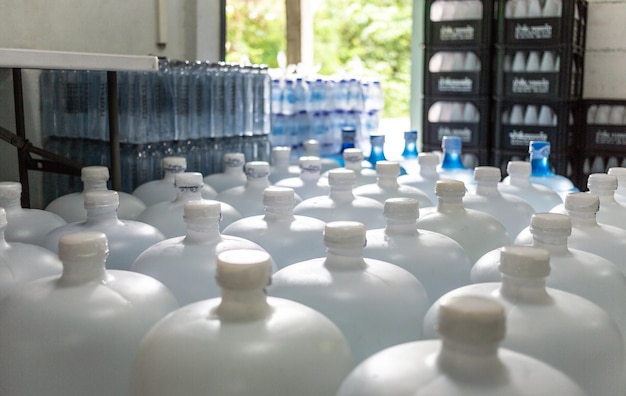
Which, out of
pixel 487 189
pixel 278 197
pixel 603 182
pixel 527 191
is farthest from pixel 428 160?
pixel 278 197

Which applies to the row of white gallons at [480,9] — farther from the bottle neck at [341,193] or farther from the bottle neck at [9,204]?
the bottle neck at [9,204]

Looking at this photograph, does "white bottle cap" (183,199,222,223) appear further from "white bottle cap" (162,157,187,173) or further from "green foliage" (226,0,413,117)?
"green foliage" (226,0,413,117)

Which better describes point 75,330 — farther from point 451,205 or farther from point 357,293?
point 451,205

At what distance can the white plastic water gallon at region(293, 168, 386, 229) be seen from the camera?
1.83 meters

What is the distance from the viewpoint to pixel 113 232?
152cm

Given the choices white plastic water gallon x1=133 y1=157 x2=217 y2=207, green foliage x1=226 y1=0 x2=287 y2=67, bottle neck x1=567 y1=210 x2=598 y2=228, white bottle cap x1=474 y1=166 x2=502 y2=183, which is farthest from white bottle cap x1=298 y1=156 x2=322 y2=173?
green foliage x1=226 y1=0 x2=287 y2=67

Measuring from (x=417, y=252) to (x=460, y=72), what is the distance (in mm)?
2971

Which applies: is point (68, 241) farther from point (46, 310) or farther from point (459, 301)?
point (459, 301)

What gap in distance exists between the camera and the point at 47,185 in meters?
2.89

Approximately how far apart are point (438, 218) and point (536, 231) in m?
0.41

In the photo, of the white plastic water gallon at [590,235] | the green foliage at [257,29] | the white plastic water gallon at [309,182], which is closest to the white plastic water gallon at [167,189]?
the white plastic water gallon at [309,182]

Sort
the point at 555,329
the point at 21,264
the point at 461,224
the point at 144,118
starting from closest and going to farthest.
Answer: the point at 555,329
the point at 21,264
the point at 461,224
the point at 144,118

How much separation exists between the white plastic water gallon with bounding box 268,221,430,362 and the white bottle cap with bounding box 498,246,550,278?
0.21 m

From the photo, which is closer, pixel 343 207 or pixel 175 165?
pixel 343 207
